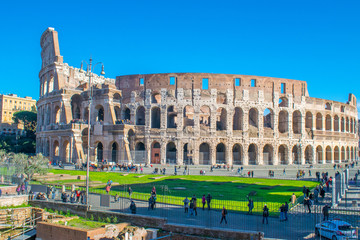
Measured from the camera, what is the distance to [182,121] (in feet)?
149

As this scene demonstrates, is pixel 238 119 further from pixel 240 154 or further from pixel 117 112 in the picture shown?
pixel 117 112

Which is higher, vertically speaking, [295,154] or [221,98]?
[221,98]

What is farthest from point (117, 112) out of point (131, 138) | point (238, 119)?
point (238, 119)

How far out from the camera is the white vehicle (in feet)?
39.5

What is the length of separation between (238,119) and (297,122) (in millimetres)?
9654

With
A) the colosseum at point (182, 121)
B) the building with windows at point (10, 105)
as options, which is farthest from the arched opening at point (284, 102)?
the building with windows at point (10, 105)

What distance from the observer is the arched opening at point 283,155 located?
1914 inches

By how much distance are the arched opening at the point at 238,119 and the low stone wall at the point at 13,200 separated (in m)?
32.6

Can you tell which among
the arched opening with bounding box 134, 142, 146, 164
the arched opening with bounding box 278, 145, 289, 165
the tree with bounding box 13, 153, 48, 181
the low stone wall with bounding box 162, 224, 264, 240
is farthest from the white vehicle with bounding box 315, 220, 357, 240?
the arched opening with bounding box 278, 145, 289, 165

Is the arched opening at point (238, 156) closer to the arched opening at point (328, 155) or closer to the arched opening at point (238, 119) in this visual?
the arched opening at point (238, 119)

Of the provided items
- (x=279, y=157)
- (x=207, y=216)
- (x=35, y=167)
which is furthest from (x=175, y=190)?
(x=279, y=157)

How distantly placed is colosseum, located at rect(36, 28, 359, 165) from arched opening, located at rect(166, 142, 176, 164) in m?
0.14

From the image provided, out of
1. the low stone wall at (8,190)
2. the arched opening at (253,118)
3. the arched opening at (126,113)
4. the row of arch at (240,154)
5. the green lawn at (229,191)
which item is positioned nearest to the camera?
the green lawn at (229,191)

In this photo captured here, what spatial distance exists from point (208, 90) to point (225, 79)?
9.76ft
